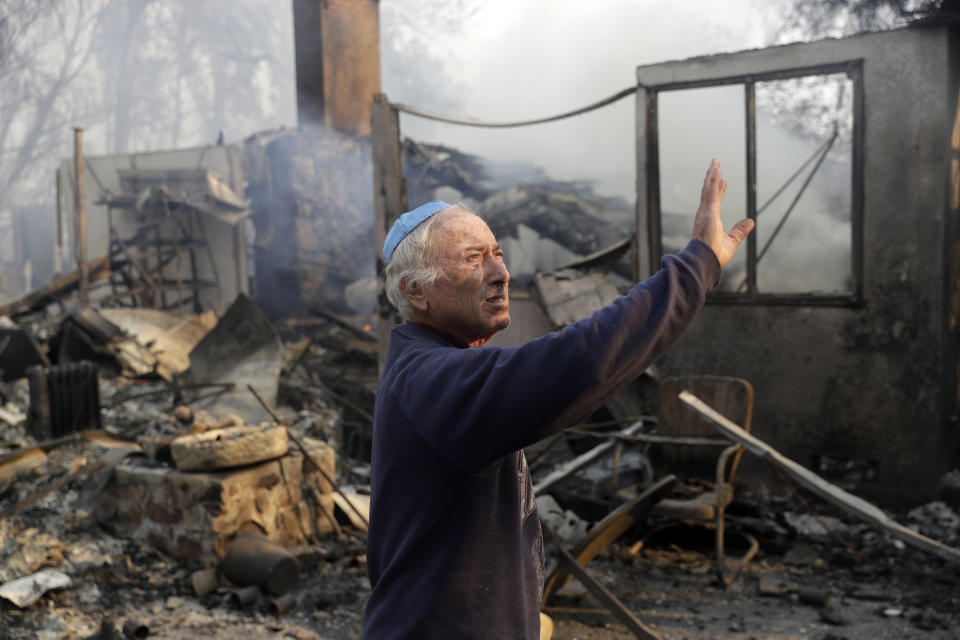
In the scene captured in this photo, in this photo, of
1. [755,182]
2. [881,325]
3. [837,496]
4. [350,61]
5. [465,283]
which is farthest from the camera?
[350,61]

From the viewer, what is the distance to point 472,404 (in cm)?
133

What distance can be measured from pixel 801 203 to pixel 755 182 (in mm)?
2581

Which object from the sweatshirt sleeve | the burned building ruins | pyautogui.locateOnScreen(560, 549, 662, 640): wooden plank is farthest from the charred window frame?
the sweatshirt sleeve

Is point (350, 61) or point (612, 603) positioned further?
point (350, 61)

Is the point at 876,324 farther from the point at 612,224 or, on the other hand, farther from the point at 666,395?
the point at 612,224

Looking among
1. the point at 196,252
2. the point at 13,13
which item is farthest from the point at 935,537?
the point at 13,13

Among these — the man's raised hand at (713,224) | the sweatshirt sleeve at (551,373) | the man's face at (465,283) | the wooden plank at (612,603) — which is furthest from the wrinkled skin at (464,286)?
the wooden plank at (612,603)

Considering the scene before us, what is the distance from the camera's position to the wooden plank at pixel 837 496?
13.7ft

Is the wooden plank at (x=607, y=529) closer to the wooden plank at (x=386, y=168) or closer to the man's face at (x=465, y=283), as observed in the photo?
the man's face at (x=465, y=283)

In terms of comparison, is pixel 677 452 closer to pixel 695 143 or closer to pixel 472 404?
pixel 472 404

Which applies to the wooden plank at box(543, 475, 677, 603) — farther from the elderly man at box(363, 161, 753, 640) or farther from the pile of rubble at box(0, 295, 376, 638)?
the elderly man at box(363, 161, 753, 640)

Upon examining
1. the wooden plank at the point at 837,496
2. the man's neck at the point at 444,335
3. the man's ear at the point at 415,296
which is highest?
the man's ear at the point at 415,296

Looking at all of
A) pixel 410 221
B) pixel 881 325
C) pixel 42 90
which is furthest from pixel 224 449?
pixel 42 90

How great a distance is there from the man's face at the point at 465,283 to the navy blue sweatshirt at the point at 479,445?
0.06 m
